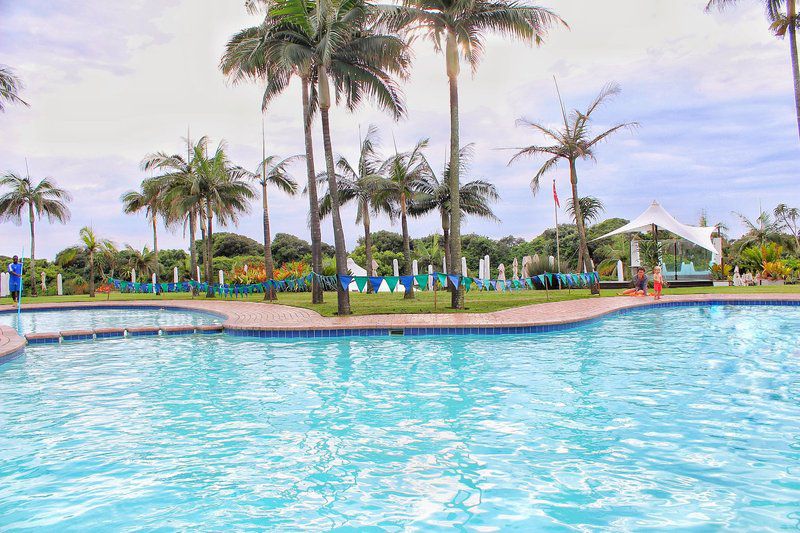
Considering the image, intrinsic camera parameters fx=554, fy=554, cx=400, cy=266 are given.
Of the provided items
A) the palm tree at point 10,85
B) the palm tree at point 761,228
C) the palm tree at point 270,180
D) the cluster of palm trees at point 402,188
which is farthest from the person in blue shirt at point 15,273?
the palm tree at point 761,228

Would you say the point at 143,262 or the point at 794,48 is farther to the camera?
the point at 143,262

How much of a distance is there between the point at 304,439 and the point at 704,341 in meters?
8.73

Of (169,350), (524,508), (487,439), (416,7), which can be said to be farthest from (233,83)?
(524,508)

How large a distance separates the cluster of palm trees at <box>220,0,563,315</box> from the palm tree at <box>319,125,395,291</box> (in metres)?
6.59

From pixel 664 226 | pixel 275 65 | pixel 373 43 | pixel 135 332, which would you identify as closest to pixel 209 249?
pixel 275 65

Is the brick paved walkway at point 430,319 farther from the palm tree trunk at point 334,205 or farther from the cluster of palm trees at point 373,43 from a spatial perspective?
the cluster of palm trees at point 373,43

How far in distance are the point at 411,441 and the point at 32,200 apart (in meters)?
39.4

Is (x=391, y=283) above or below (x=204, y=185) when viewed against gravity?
below

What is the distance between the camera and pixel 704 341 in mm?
10805

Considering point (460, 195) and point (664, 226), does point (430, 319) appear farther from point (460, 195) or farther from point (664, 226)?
point (664, 226)

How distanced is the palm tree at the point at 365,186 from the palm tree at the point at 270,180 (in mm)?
2046

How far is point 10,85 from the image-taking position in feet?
67.6

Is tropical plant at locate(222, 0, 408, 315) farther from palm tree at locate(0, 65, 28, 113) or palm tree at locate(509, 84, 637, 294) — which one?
palm tree at locate(0, 65, 28, 113)

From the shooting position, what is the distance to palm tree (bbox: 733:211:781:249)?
1745 inches
